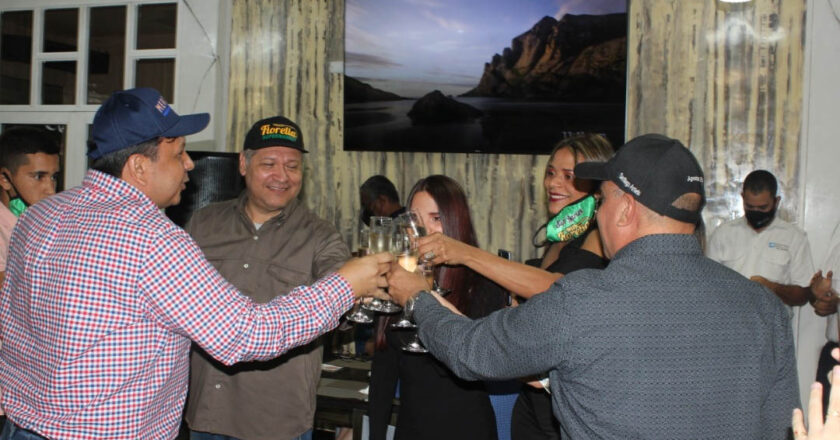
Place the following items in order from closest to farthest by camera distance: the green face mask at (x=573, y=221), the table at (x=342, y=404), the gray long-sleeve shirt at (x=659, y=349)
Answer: the gray long-sleeve shirt at (x=659, y=349) < the green face mask at (x=573, y=221) < the table at (x=342, y=404)

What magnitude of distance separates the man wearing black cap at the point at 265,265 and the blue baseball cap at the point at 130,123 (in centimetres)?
72

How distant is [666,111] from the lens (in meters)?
5.05

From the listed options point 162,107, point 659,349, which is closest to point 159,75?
point 162,107

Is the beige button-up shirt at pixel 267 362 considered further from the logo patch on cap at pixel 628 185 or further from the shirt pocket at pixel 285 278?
the logo patch on cap at pixel 628 185

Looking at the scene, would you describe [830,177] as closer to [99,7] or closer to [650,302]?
[650,302]

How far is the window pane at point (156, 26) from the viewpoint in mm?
6176

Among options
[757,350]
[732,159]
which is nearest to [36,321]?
[757,350]

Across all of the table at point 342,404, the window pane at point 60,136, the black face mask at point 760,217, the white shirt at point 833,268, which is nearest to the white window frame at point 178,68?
the window pane at point 60,136

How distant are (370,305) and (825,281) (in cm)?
363

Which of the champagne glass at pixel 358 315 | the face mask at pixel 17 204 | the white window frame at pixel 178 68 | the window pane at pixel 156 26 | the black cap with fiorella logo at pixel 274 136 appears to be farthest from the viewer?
the window pane at pixel 156 26

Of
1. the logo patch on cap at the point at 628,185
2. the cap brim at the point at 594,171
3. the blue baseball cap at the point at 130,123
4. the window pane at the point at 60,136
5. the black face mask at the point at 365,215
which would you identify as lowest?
the black face mask at the point at 365,215

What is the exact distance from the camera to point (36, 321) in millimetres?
1758

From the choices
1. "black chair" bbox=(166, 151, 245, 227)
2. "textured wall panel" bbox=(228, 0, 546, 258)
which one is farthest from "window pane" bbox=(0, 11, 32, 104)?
"black chair" bbox=(166, 151, 245, 227)

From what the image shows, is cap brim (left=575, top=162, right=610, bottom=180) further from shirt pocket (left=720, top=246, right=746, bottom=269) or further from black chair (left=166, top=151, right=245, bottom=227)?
shirt pocket (left=720, top=246, right=746, bottom=269)
